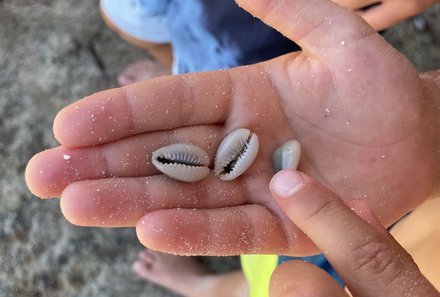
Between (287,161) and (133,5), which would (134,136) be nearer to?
(287,161)

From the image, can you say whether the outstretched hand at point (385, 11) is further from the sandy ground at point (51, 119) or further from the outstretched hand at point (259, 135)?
the sandy ground at point (51, 119)

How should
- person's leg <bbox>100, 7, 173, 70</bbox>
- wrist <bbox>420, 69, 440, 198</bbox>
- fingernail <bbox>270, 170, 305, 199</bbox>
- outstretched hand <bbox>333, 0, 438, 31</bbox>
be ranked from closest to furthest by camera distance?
fingernail <bbox>270, 170, 305, 199</bbox>
wrist <bbox>420, 69, 440, 198</bbox>
outstretched hand <bbox>333, 0, 438, 31</bbox>
person's leg <bbox>100, 7, 173, 70</bbox>

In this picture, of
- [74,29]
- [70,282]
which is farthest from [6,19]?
[70,282]

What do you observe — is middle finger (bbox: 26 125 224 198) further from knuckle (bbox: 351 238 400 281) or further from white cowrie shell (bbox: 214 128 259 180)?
knuckle (bbox: 351 238 400 281)

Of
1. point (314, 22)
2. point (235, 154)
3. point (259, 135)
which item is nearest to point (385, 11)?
point (314, 22)

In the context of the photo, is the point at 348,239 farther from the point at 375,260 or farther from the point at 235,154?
the point at 235,154

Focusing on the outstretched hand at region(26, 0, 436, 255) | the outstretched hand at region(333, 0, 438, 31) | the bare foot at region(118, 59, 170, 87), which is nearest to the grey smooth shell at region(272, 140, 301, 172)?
the outstretched hand at region(26, 0, 436, 255)

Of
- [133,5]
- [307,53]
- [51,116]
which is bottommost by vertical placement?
[51,116]
